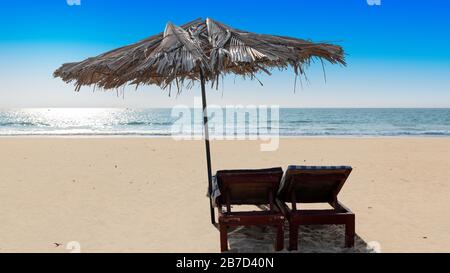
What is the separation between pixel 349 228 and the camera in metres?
4.08

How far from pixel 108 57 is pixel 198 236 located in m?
2.32

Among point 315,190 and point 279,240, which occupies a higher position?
point 315,190

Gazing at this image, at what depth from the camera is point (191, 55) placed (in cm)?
385

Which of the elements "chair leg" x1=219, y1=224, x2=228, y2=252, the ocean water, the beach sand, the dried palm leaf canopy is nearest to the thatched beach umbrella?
the dried palm leaf canopy

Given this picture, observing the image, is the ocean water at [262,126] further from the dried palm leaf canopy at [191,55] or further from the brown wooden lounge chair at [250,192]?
the brown wooden lounge chair at [250,192]

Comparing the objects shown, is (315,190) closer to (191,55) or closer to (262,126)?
(191,55)

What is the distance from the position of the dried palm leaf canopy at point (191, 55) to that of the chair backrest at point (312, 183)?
1137 mm

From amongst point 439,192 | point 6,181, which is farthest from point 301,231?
point 6,181

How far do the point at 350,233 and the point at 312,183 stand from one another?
2.13 ft

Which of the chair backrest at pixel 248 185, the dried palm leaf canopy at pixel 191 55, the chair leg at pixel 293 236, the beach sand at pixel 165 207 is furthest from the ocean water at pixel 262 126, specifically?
the chair leg at pixel 293 236

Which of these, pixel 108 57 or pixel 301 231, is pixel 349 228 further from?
pixel 108 57

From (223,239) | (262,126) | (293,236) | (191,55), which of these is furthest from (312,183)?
(262,126)

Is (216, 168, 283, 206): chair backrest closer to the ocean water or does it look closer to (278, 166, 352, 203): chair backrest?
(278, 166, 352, 203): chair backrest

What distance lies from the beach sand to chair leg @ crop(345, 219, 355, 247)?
3.7 inches
